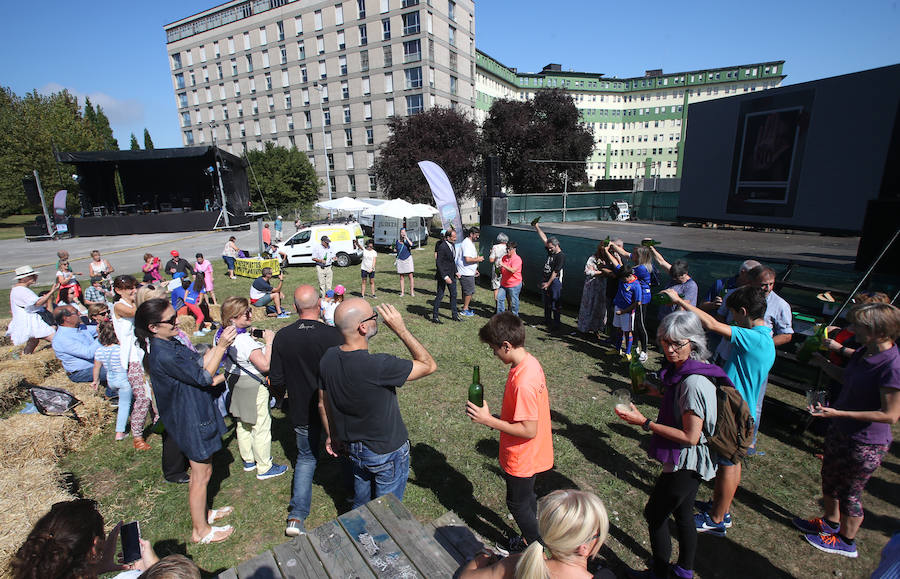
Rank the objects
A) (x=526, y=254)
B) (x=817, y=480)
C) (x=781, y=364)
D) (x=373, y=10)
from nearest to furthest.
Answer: (x=817, y=480)
(x=781, y=364)
(x=526, y=254)
(x=373, y=10)

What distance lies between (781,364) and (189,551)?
722 centimetres

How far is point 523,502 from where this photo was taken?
2.78 meters

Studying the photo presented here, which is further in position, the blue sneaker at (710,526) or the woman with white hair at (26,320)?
the woman with white hair at (26,320)

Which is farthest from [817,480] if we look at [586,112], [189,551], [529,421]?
[586,112]

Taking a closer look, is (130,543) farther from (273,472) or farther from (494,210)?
(494,210)

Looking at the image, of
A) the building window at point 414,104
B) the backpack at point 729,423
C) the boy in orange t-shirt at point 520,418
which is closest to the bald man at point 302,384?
the boy in orange t-shirt at point 520,418

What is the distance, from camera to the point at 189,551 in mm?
3350

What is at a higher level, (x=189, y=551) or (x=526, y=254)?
(x=526, y=254)

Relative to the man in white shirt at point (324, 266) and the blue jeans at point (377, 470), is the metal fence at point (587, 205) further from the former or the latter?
the blue jeans at point (377, 470)

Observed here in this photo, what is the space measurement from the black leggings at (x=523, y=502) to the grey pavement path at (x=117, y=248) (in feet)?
62.5

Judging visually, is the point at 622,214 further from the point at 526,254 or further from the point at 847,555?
the point at 847,555

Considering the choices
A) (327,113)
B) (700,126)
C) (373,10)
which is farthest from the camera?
(327,113)

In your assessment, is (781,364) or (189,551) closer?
(189,551)

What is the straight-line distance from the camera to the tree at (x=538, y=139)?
120 feet
